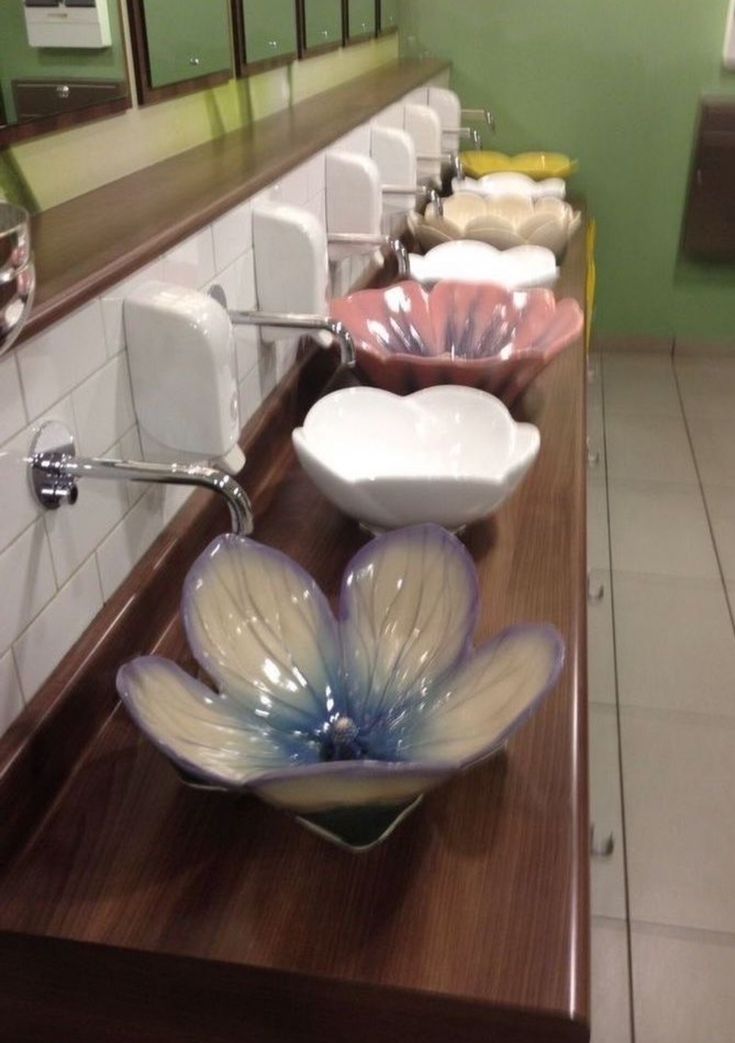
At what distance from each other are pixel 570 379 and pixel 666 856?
2.65 ft

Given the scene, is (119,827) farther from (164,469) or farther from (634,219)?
(634,219)

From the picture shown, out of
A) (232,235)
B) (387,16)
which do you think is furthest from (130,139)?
(387,16)

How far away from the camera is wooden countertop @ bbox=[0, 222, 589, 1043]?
0.65 meters

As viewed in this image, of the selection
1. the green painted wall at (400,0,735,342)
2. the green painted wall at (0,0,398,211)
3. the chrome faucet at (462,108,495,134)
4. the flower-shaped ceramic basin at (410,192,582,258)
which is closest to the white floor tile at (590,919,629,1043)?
the green painted wall at (0,0,398,211)

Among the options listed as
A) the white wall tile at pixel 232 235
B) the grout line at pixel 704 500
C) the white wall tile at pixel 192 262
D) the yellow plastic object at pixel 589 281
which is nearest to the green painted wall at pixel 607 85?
the yellow plastic object at pixel 589 281

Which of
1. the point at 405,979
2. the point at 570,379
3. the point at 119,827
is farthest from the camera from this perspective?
the point at 570,379

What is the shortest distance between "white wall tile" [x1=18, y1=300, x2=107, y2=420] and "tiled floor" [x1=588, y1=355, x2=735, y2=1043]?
114cm

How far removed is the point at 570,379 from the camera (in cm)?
159

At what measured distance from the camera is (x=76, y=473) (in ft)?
2.55

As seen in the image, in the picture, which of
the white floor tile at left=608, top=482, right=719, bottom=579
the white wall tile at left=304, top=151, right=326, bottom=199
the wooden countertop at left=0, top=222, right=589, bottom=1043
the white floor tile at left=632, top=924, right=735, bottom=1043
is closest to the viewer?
the wooden countertop at left=0, top=222, right=589, bottom=1043

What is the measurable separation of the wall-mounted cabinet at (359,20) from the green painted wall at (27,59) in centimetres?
146

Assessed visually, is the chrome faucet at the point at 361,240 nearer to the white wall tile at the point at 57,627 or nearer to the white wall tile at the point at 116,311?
the white wall tile at the point at 116,311

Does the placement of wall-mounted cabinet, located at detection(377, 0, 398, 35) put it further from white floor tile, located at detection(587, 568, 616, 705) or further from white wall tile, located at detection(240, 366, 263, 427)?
white wall tile, located at detection(240, 366, 263, 427)

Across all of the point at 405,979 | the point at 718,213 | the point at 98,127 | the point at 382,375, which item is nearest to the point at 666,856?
the point at 382,375
